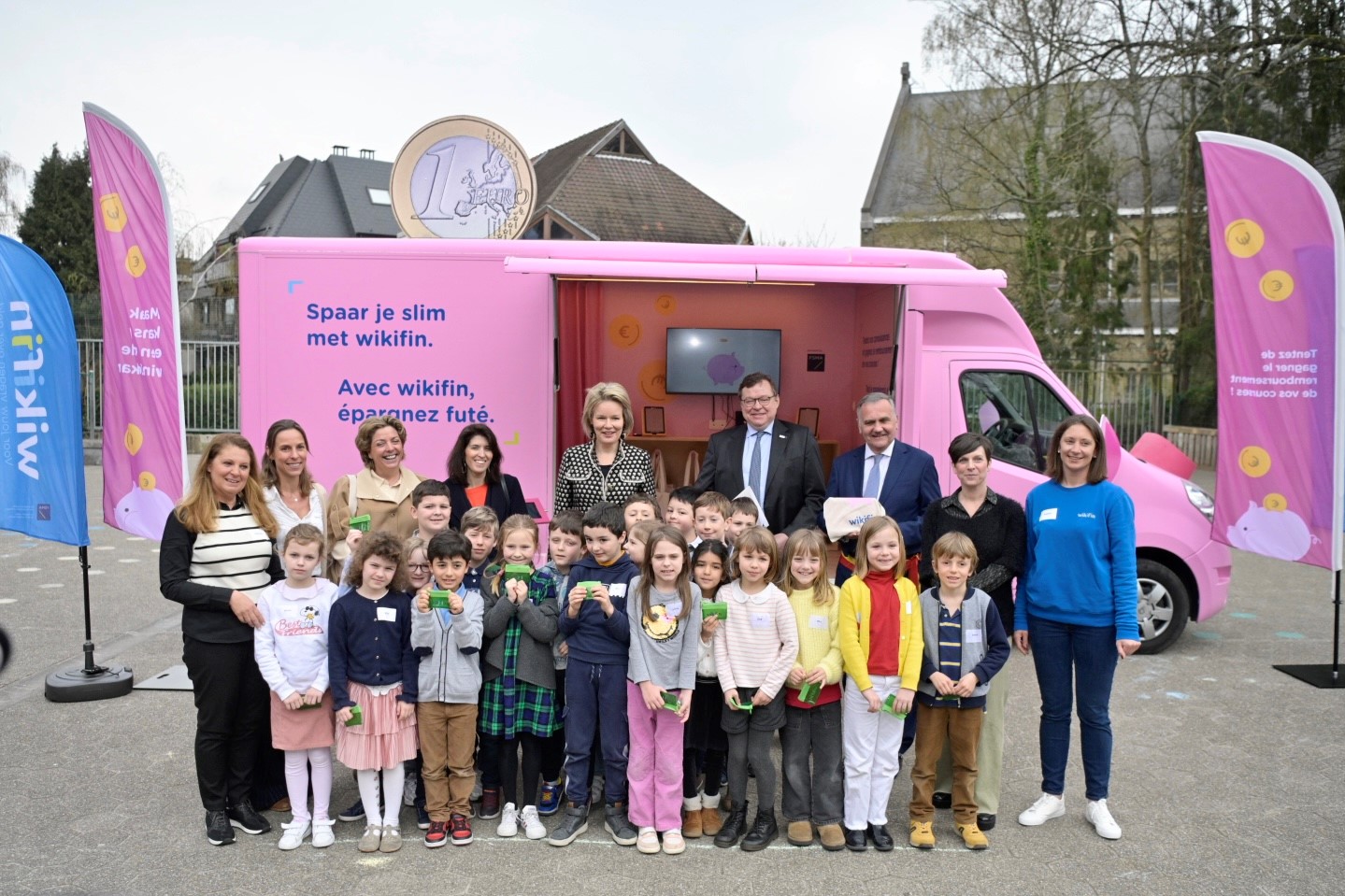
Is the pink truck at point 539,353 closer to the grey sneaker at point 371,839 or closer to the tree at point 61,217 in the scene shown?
the grey sneaker at point 371,839

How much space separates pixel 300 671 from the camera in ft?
12.9

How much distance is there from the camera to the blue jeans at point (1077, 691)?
161 inches

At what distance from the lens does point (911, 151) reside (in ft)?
131

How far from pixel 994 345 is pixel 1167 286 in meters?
26.6

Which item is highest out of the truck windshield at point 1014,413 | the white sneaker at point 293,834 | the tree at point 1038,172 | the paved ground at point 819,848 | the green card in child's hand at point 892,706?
the tree at point 1038,172

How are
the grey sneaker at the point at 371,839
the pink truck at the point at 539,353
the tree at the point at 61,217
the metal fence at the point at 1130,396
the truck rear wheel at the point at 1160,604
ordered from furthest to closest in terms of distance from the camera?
the tree at the point at 61,217 → the metal fence at the point at 1130,396 → the truck rear wheel at the point at 1160,604 → the pink truck at the point at 539,353 → the grey sneaker at the point at 371,839

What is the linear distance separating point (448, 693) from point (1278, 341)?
17.1 feet

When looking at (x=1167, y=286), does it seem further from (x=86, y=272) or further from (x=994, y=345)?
(x=86, y=272)

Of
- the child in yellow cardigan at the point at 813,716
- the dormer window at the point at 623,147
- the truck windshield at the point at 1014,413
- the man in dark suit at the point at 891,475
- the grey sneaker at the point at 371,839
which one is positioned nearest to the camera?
the grey sneaker at the point at 371,839

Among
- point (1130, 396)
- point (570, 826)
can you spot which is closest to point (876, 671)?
point (570, 826)

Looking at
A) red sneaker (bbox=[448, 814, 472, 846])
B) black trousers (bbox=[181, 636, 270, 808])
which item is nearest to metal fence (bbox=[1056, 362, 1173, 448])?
red sneaker (bbox=[448, 814, 472, 846])

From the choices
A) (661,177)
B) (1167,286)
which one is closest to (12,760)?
(661,177)

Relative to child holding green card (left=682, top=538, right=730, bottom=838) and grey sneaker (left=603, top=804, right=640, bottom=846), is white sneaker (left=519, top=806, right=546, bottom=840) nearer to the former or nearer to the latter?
grey sneaker (left=603, top=804, right=640, bottom=846)

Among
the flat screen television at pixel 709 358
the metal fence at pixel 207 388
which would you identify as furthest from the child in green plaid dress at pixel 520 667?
the metal fence at pixel 207 388
